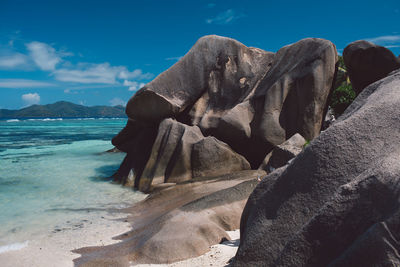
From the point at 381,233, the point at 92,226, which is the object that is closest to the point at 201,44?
the point at 92,226

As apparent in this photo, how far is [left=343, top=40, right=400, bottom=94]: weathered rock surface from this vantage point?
9336 mm

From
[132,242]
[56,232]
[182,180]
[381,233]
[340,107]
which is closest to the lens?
[381,233]

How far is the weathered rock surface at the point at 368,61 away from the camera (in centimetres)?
934

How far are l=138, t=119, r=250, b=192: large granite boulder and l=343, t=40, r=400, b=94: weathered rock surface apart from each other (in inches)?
167

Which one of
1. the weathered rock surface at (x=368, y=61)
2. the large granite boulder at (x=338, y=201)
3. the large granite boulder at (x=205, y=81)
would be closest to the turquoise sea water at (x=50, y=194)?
the large granite boulder at (x=205, y=81)

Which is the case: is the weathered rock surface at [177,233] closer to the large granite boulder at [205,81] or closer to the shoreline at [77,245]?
the shoreline at [77,245]

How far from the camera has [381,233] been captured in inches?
69.1

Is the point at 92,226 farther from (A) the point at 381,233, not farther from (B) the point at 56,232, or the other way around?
(A) the point at 381,233

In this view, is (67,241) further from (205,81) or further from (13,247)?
(205,81)

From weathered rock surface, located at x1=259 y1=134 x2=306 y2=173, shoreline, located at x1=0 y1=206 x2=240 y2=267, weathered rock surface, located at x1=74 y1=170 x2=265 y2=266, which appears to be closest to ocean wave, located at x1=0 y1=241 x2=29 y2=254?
shoreline, located at x1=0 y1=206 x2=240 y2=267

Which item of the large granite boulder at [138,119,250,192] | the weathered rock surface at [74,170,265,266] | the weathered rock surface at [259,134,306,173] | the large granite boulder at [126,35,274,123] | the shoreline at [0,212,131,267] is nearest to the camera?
the weathered rock surface at [74,170,265,266]

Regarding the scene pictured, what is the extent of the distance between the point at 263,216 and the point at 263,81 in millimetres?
7409

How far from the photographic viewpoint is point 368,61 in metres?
9.55

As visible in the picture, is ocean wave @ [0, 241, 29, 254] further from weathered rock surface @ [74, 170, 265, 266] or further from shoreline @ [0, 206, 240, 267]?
weathered rock surface @ [74, 170, 265, 266]
